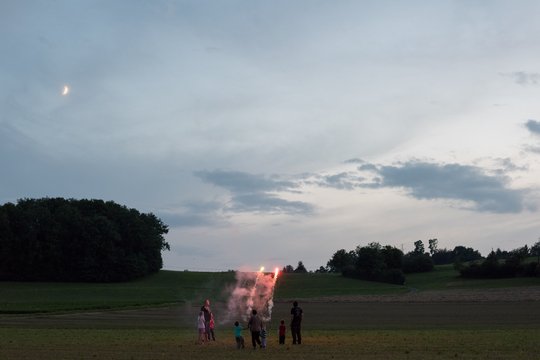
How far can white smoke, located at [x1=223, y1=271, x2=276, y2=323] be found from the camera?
44156 mm

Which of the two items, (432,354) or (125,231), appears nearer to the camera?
(432,354)

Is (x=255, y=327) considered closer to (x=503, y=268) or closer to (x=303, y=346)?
(x=303, y=346)

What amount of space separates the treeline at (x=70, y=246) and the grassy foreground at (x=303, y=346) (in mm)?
91874

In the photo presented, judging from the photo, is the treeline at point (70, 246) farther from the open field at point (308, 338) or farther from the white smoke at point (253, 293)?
the white smoke at point (253, 293)

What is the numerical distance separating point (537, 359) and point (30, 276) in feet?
391

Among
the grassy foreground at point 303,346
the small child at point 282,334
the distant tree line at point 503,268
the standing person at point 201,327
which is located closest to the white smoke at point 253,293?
the grassy foreground at point 303,346

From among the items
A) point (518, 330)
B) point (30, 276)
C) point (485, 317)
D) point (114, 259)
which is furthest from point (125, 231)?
point (518, 330)

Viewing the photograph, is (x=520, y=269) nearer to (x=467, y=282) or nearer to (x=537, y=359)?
(x=467, y=282)

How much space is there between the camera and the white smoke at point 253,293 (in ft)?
145

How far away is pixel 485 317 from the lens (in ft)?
173

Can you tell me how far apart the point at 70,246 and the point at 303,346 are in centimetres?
10864

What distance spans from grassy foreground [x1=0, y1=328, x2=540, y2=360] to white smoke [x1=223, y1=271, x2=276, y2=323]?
203 inches

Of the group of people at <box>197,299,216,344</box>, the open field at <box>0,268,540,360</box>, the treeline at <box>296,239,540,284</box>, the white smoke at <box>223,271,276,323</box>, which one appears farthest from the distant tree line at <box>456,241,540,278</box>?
the group of people at <box>197,299,216,344</box>

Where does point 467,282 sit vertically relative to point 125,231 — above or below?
below
